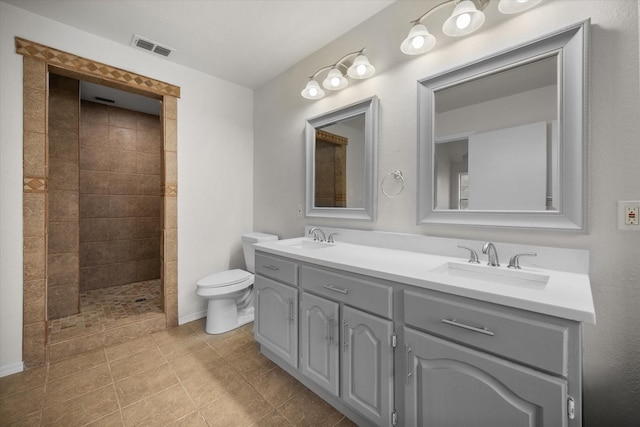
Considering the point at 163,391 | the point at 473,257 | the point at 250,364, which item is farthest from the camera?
the point at 250,364

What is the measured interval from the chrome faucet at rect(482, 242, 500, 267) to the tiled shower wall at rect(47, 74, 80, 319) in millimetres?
3398

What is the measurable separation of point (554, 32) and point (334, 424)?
2130 millimetres

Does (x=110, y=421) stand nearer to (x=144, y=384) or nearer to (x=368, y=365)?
(x=144, y=384)

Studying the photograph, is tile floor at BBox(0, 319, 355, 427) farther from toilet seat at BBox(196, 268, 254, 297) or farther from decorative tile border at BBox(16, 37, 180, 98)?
decorative tile border at BBox(16, 37, 180, 98)

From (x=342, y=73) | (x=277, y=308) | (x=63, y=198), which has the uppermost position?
(x=342, y=73)

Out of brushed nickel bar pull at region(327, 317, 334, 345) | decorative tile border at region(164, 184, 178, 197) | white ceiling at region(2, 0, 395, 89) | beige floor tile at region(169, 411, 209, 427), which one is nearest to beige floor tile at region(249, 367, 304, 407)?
beige floor tile at region(169, 411, 209, 427)

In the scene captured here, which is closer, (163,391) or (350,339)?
(350,339)

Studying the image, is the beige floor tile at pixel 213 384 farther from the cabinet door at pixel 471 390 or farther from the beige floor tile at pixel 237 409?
the cabinet door at pixel 471 390

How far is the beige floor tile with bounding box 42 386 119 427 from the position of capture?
137cm

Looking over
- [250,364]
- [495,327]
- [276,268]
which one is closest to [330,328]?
[276,268]

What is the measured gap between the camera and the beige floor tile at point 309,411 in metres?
1.38

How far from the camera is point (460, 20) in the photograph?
4.26 feet

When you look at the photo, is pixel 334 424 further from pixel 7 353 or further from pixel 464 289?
pixel 7 353

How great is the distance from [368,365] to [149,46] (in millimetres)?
2842
